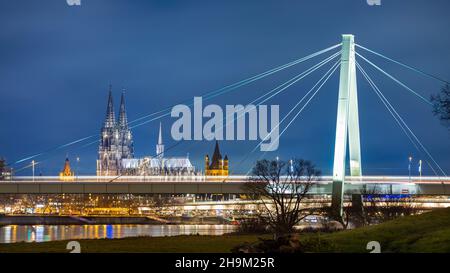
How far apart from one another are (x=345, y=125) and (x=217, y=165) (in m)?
125

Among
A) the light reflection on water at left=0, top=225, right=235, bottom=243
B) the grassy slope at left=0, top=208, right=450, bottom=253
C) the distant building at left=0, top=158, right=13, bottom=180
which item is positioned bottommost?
the light reflection on water at left=0, top=225, right=235, bottom=243

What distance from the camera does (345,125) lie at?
44000mm

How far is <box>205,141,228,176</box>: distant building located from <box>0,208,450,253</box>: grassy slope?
134435 millimetres

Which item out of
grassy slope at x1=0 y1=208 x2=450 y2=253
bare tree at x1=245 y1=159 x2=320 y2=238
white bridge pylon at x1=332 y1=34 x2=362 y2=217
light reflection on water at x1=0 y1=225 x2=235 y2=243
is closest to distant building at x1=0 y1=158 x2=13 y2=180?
light reflection on water at x1=0 y1=225 x2=235 y2=243

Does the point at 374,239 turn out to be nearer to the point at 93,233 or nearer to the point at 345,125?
the point at 345,125

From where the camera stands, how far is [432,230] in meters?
23.5

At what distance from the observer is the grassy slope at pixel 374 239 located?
21.0 metres

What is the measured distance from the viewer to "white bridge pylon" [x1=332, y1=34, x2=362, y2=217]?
44.1 m

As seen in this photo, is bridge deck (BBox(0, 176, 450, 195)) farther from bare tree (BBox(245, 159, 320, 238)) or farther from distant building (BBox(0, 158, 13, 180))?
distant building (BBox(0, 158, 13, 180))

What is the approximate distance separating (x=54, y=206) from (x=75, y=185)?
79821 mm
